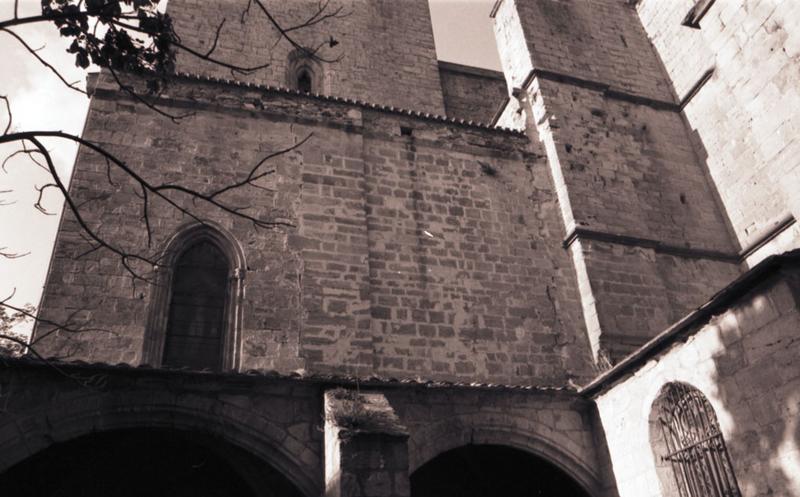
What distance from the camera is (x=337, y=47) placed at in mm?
13320

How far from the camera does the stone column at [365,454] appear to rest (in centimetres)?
503

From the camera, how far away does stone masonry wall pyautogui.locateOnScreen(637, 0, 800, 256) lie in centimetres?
729

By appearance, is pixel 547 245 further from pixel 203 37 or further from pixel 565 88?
pixel 203 37

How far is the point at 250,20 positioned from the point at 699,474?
11.8 metres

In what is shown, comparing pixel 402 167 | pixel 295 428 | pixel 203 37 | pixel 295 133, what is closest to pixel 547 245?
pixel 402 167

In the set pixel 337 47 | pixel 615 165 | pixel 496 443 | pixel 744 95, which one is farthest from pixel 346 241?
pixel 337 47

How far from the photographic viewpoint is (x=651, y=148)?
10.7 meters

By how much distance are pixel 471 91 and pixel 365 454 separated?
11.7m

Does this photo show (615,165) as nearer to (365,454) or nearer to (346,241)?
(346,241)

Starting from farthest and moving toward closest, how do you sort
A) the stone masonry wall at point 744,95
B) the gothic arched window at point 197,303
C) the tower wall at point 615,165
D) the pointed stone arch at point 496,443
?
1. the tower wall at point 615,165
2. the stone masonry wall at point 744,95
3. the gothic arched window at point 197,303
4. the pointed stone arch at point 496,443

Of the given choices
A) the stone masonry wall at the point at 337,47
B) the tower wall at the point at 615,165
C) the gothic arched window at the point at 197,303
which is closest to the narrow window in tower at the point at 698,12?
the tower wall at the point at 615,165

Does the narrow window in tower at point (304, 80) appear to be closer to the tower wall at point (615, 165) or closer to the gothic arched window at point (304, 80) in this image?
the gothic arched window at point (304, 80)

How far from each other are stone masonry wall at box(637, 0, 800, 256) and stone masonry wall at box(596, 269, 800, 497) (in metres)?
2.66

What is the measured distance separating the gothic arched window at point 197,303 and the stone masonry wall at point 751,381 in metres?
4.57
